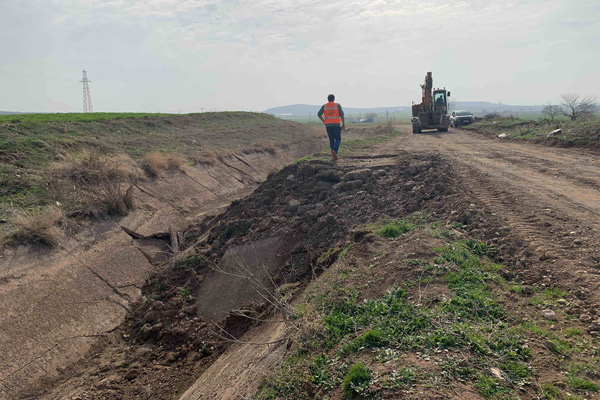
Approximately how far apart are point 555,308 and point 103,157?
11.9 meters

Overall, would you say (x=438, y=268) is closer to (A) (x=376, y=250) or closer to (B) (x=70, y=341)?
(A) (x=376, y=250)

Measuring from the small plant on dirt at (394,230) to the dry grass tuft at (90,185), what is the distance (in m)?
6.48

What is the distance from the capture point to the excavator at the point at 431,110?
27.5 meters

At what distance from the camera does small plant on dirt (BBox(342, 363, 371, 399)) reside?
3170mm

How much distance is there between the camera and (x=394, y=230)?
650 cm

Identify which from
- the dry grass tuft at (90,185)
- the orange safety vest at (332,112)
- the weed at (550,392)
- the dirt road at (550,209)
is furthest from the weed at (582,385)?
the orange safety vest at (332,112)

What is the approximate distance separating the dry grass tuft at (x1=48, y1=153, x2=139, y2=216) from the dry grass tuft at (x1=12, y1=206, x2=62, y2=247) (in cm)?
89

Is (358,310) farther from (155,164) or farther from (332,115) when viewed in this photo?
(155,164)

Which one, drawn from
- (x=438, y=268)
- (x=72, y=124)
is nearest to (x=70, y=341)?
(x=438, y=268)

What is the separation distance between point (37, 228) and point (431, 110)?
2475 centimetres

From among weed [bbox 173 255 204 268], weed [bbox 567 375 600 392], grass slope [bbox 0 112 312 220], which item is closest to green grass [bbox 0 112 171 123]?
grass slope [bbox 0 112 312 220]

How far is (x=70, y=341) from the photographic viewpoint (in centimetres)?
664

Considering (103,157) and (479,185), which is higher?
(103,157)

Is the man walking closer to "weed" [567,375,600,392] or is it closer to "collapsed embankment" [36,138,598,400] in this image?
"collapsed embankment" [36,138,598,400]
